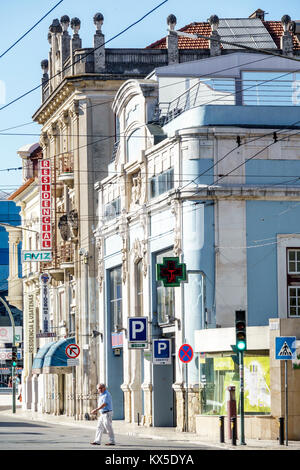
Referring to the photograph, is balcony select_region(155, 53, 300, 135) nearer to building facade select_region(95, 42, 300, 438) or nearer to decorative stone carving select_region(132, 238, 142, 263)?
building facade select_region(95, 42, 300, 438)

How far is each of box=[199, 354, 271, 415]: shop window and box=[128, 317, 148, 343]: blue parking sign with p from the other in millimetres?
5309

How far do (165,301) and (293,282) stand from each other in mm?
5081

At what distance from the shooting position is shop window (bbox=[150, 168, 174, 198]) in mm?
44125

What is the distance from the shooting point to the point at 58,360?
2312 inches

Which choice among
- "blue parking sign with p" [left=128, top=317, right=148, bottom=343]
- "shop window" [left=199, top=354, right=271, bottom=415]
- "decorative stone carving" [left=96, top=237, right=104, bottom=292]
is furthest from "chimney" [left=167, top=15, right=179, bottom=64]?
"shop window" [left=199, top=354, right=271, bottom=415]

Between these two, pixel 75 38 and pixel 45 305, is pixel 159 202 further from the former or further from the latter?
pixel 45 305

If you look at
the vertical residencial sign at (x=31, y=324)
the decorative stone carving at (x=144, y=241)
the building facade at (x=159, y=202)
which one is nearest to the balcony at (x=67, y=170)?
the building facade at (x=159, y=202)

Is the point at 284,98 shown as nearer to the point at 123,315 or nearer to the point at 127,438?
the point at 123,315

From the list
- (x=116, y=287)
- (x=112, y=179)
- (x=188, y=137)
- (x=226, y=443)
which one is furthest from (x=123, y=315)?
(x=226, y=443)

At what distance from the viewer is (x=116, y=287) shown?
52719 mm

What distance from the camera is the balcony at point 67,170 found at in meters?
58.1

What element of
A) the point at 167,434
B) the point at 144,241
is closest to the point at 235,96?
the point at 144,241

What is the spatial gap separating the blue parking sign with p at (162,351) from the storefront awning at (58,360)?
14906 millimetres

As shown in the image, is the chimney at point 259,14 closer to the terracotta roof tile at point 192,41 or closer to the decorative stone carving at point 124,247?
the terracotta roof tile at point 192,41
